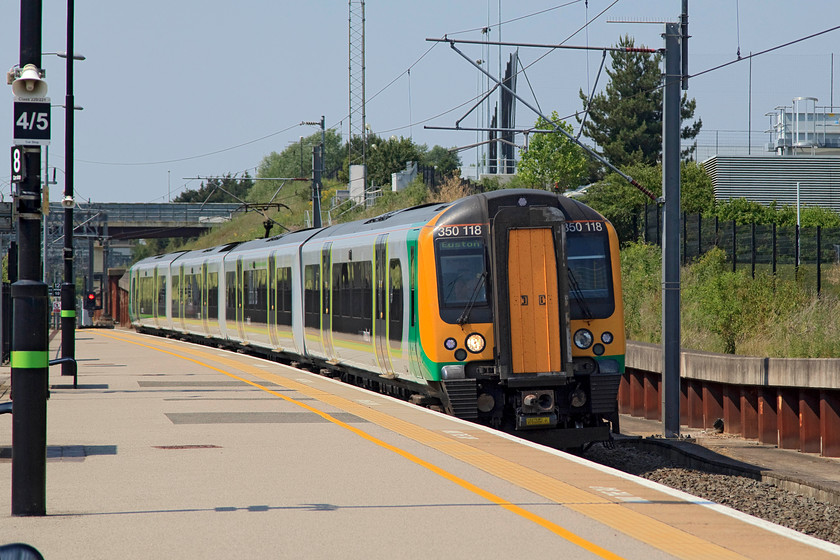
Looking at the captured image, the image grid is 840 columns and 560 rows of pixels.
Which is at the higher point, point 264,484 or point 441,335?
point 441,335

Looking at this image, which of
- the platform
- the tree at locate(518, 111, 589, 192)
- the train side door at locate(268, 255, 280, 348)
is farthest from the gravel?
the tree at locate(518, 111, 589, 192)

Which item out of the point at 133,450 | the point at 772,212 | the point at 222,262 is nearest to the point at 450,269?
the point at 133,450

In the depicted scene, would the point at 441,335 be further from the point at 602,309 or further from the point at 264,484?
the point at 264,484

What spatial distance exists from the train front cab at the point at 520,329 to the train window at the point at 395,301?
1.55 meters

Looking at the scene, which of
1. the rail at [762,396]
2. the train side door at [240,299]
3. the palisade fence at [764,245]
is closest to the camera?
the rail at [762,396]

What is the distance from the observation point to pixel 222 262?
115 ft

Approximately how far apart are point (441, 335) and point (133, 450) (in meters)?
4.71

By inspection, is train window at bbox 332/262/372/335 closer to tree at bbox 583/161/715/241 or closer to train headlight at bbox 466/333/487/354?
train headlight at bbox 466/333/487/354

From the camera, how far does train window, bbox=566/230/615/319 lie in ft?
48.9

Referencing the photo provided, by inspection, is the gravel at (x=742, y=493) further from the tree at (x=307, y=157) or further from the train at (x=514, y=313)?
the tree at (x=307, y=157)

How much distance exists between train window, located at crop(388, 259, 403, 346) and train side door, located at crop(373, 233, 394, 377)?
0.25m

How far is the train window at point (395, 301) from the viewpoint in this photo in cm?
1656

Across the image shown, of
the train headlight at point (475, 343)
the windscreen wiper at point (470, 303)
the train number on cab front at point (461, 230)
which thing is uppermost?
the train number on cab front at point (461, 230)

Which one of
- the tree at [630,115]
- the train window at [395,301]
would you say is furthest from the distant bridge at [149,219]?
the train window at [395,301]
